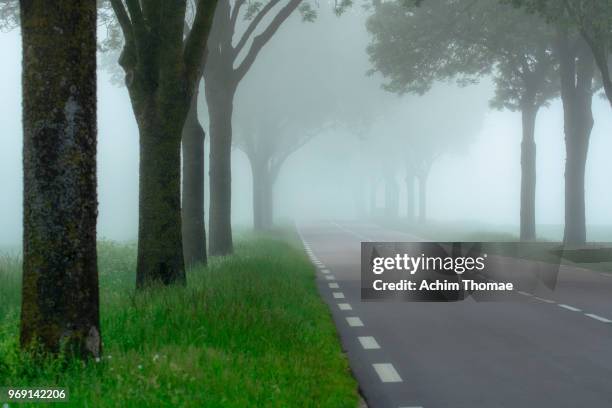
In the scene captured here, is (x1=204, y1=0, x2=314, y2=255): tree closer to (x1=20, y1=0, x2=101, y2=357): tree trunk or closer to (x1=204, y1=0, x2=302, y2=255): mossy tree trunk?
(x1=204, y1=0, x2=302, y2=255): mossy tree trunk

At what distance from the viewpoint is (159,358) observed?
6.94 m

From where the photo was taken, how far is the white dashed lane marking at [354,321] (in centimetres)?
1167

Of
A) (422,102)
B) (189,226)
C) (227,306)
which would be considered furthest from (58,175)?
(422,102)

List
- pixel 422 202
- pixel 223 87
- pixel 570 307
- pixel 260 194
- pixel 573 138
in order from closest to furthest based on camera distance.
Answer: pixel 570 307 < pixel 223 87 < pixel 573 138 < pixel 260 194 < pixel 422 202

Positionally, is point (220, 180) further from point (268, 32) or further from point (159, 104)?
point (159, 104)

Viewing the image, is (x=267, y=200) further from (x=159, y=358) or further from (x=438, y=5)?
(x=159, y=358)

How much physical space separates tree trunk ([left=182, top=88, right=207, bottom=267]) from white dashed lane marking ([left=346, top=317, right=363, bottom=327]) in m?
5.63

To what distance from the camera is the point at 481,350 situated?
9.58 metres

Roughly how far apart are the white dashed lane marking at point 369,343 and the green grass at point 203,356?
1.25ft

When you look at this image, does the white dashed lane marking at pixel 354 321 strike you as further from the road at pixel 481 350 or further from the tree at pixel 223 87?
the tree at pixel 223 87

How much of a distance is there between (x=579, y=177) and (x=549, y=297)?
13673 mm

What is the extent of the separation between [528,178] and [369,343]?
2509 cm

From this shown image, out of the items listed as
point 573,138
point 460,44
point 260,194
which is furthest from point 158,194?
point 260,194

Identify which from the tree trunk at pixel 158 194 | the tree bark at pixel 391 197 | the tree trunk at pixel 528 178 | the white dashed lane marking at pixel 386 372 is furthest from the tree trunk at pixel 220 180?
the tree bark at pixel 391 197
